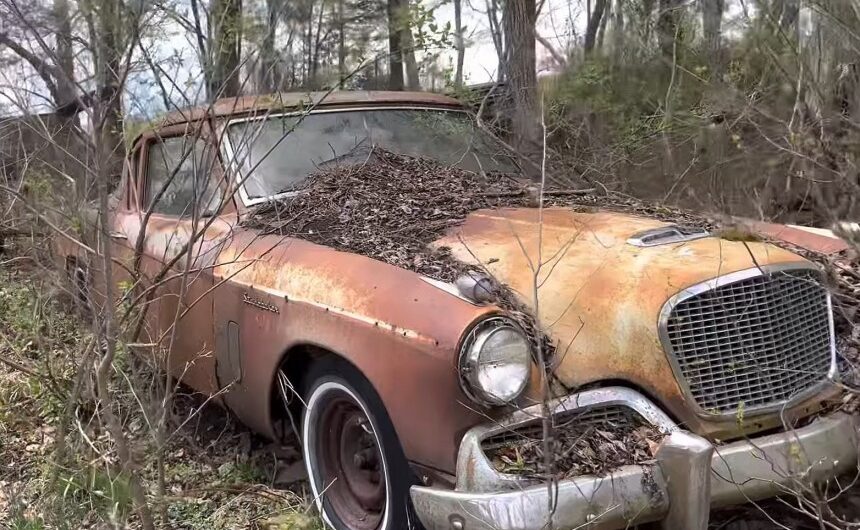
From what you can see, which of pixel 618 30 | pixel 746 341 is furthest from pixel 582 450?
pixel 618 30

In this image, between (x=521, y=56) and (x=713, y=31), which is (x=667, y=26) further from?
(x=521, y=56)

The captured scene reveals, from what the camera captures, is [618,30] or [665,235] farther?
[618,30]

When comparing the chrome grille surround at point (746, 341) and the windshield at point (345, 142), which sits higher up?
the windshield at point (345, 142)

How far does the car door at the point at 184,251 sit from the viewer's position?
10.9ft

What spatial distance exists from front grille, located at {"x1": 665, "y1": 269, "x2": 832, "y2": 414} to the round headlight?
1.64 ft

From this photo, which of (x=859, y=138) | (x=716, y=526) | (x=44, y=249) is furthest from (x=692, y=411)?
(x=44, y=249)

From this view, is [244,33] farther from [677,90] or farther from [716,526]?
[677,90]

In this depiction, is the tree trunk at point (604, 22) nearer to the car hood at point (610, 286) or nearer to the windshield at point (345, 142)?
the windshield at point (345, 142)

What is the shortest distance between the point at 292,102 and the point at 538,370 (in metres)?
2.20

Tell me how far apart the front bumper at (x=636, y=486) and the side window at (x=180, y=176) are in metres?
1.64

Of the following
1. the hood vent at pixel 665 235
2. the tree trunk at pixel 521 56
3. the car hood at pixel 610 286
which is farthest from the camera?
the tree trunk at pixel 521 56

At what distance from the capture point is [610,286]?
2602mm

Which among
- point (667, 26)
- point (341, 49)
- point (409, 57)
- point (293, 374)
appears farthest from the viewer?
point (667, 26)

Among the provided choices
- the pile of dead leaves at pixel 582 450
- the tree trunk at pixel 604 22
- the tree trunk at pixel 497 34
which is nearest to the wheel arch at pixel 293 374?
the pile of dead leaves at pixel 582 450
